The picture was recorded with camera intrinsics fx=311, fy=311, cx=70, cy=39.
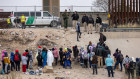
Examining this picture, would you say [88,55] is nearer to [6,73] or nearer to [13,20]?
[6,73]

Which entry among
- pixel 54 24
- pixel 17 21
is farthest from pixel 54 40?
pixel 54 24

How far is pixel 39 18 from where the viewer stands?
3116 centimetres

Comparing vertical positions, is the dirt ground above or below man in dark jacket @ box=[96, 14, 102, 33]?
below

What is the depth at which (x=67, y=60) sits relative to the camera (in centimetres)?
2112

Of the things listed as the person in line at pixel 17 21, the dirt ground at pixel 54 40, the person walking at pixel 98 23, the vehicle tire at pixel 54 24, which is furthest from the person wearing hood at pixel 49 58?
the vehicle tire at pixel 54 24

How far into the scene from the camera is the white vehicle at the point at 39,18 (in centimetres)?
3086

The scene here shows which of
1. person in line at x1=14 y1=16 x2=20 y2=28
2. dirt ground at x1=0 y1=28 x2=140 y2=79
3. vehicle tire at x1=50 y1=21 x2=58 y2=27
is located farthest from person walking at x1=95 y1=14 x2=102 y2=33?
person in line at x1=14 y1=16 x2=20 y2=28

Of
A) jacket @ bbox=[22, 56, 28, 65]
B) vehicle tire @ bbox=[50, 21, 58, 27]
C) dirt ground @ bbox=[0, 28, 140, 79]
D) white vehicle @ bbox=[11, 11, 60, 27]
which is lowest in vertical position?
jacket @ bbox=[22, 56, 28, 65]

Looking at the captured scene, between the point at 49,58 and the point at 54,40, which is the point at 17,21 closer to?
the point at 54,40

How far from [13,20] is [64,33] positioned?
21.8 ft

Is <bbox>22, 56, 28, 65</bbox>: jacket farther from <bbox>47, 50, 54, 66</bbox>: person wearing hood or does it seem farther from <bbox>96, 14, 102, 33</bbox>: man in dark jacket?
<bbox>96, 14, 102, 33</bbox>: man in dark jacket

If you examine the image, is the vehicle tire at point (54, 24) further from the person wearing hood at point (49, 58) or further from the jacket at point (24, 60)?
the jacket at point (24, 60)

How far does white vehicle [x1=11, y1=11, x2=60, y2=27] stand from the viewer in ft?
101

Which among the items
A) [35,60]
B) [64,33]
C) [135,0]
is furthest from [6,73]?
[135,0]
